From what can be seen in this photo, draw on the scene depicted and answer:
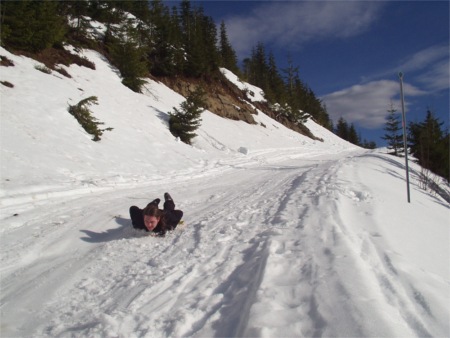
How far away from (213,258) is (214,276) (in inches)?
19.2

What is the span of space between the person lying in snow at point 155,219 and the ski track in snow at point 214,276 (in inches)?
7.3

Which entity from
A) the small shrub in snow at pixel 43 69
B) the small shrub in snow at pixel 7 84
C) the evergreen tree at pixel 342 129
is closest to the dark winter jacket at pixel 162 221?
the small shrub in snow at pixel 7 84

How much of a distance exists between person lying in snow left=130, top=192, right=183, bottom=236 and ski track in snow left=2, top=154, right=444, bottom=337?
0.61ft

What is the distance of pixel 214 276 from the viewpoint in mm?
3396

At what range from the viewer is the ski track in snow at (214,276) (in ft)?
8.09

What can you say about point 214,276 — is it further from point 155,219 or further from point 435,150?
point 435,150

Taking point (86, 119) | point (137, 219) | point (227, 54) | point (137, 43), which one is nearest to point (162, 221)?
point (137, 219)

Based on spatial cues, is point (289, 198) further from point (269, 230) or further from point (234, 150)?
point (234, 150)

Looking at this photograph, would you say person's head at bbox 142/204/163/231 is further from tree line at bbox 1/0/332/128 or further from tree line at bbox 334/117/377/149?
tree line at bbox 334/117/377/149

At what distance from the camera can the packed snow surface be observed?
2514 millimetres

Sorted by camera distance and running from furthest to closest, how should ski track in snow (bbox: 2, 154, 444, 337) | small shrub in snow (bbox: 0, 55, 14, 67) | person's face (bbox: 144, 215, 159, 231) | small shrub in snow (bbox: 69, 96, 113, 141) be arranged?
small shrub in snow (bbox: 0, 55, 14, 67), small shrub in snow (bbox: 69, 96, 113, 141), person's face (bbox: 144, 215, 159, 231), ski track in snow (bbox: 2, 154, 444, 337)

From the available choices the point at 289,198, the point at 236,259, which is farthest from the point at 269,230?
the point at 289,198

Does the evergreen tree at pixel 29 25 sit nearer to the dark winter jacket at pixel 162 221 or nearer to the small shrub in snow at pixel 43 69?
the small shrub in snow at pixel 43 69

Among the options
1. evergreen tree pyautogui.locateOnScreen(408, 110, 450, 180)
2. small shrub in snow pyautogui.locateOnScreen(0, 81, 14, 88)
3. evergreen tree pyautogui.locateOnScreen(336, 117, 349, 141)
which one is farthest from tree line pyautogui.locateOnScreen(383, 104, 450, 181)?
evergreen tree pyautogui.locateOnScreen(336, 117, 349, 141)
